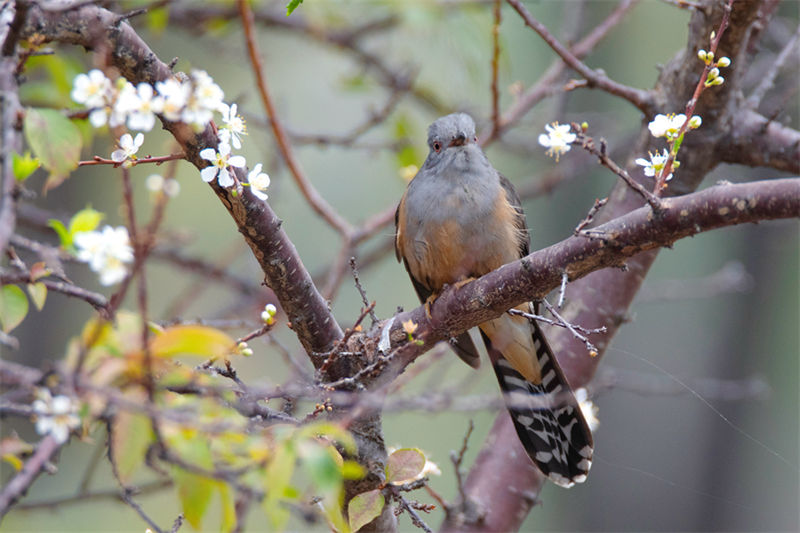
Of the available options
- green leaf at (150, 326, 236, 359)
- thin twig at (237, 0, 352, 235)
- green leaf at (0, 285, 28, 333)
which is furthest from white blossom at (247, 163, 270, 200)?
thin twig at (237, 0, 352, 235)

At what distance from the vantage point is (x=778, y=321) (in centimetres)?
848

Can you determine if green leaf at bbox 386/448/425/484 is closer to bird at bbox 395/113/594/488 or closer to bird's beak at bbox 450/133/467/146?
bird at bbox 395/113/594/488

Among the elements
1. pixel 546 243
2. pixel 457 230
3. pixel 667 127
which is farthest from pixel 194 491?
pixel 546 243

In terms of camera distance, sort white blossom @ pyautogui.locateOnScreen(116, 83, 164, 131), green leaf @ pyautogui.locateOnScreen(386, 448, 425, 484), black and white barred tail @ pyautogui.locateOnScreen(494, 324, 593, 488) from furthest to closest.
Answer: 1. black and white barred tail @ pyautogui.locateOnScreen(494, 324, 593, 488)
2. green leaf @ pyautogui.locateOnScreen(386, 448, 425, 484)
3. white blossom @ pyautogui.locateOnScreen(116, 83, 164, 131)

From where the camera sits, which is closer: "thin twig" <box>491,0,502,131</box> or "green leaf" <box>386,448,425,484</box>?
"green leaf" <box>386,448,425,484</box>

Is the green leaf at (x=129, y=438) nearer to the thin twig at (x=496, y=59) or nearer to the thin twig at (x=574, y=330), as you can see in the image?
the thin twig at (x=574, y=330)

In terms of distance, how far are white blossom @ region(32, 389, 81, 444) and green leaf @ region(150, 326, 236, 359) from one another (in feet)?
0.50

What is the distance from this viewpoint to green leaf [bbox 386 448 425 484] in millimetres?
2018

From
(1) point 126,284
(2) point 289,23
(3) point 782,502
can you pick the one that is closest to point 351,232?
(2) point 289,23

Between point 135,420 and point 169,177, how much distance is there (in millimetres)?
408

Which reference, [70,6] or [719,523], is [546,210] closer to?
[719,523]

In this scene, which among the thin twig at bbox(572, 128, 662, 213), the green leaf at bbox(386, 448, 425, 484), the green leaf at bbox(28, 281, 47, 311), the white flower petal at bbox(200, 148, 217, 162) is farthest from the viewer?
the green leaf at bbox(386, 448, 425, 484)

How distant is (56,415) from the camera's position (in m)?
1.20

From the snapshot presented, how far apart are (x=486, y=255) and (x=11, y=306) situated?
6.70ft
